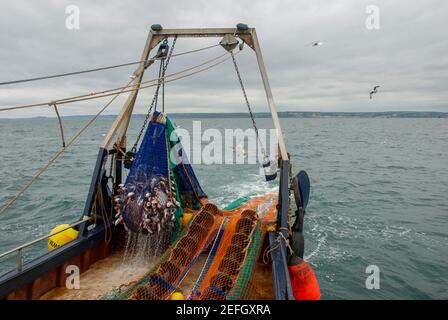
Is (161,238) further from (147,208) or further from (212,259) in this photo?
(212,259)

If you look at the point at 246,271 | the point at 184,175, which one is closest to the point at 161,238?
the point at 184,175

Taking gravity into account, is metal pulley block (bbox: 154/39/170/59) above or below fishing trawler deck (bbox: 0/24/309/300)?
above

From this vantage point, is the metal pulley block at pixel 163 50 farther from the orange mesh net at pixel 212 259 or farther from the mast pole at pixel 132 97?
the orange mesh net at pixel 212 259

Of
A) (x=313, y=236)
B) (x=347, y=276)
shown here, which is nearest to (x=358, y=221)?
(x=313, y=236)

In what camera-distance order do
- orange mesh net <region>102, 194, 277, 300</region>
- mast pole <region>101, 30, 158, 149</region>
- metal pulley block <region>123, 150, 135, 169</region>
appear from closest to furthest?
orange mesh net <region>102, 194, 277, 300</region> < mast pole <region>101, 30, 158, 149</region> < metal pulley block <region>123, 150, 135, 169</region>

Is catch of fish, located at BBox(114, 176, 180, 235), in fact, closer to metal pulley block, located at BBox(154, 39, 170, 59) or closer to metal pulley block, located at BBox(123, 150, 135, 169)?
metal pulley block, located at BBox(123, 150, 135, 169)

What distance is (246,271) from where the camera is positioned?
545 cm

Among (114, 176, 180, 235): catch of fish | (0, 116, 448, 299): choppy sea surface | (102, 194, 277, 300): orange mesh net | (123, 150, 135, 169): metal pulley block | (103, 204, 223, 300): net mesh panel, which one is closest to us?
(103, 204, 223, 300): net mesh panel

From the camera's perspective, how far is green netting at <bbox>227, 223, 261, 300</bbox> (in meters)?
4.96

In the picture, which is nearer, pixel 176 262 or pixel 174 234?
pixel 176 262

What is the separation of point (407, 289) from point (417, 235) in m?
5.09

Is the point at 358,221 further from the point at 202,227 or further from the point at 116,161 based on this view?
the point at 116,161

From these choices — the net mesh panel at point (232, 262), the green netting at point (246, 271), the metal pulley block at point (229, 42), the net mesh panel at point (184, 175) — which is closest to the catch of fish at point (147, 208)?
the net mesh panel at point (184, 175)

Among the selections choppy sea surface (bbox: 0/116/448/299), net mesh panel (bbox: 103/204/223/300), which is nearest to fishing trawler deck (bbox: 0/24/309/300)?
net mesh panel (bbox: 103/204/223/300)
